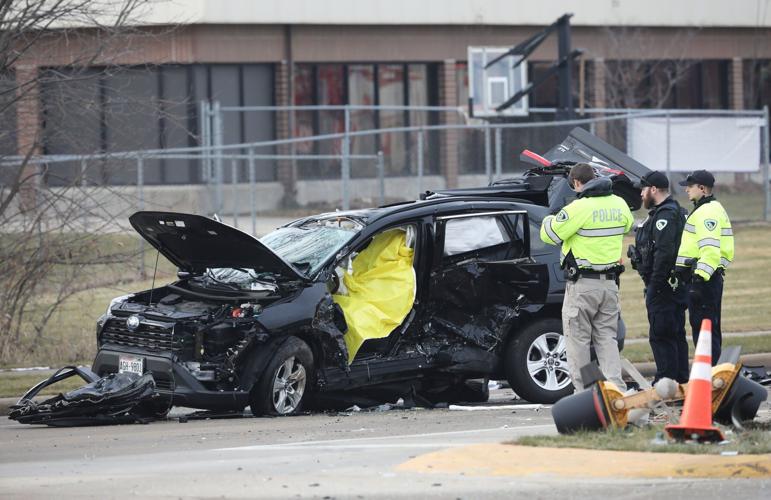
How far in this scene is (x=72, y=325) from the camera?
17391 millimetres

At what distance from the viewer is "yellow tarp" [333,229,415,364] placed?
11094mm

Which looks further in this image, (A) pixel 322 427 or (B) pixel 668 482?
(A) pixel 322 427

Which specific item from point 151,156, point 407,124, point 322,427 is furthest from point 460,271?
point 407,124

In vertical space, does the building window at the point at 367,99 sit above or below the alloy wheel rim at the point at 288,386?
above

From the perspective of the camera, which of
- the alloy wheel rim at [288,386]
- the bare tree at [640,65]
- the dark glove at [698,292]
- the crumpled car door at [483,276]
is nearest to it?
the alloy wheel rim at [288,386]

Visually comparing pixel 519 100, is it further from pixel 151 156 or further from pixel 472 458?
pixel 472 458

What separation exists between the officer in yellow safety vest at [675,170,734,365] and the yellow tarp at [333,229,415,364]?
7.37 feet

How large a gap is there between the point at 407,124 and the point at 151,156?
19193 mm

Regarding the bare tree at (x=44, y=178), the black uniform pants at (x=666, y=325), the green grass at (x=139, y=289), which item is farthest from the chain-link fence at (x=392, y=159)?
the black uniform pants at (x=666, y=325)

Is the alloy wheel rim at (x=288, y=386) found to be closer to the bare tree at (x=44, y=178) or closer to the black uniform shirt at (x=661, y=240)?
the black uniform shirt at (x=661, y=240)

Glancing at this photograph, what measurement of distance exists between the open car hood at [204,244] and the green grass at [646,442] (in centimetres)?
299

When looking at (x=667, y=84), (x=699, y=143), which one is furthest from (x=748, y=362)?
(x=667, y=84)

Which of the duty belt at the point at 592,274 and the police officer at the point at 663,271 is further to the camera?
the police officer at the point at 663,271

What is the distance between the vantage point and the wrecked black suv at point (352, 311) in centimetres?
1045
